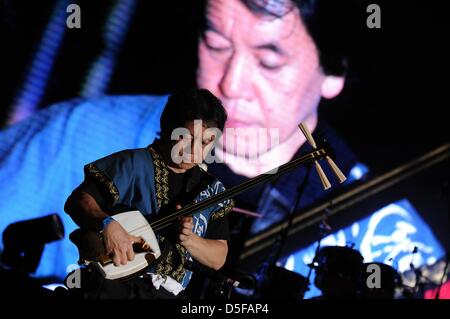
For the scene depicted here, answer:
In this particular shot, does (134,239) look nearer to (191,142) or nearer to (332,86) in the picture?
(191,142)

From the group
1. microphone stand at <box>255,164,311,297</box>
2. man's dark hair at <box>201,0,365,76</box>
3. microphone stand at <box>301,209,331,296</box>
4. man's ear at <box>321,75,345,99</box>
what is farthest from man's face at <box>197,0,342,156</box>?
microphone stand at <box>301,209,331,296</box>

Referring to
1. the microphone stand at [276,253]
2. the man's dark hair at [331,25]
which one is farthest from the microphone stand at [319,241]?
the man's dark hair at [331,25]

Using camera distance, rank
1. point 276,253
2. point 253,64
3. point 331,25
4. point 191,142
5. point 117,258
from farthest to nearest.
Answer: point 276,253 < point 331,25 < point 253,64 < point 191,142 < point 117,258

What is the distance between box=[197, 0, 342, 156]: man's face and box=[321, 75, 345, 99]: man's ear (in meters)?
0.27

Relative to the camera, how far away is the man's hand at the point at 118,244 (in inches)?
86.2

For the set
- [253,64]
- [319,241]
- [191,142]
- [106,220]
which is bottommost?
[319,241]

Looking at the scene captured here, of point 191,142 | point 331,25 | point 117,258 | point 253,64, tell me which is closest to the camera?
point 117,258

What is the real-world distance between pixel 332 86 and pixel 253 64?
825mm

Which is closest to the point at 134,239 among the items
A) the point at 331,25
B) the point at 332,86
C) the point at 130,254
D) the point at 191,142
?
the point at 130,254

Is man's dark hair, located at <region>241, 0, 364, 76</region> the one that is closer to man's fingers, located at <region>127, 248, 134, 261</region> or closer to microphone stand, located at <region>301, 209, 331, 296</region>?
microphone stand, located at <region>301, 209, 331, 296</region>

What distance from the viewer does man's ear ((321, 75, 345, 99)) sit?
514 centimetres

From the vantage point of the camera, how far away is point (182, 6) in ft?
15.7

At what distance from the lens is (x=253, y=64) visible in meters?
4.81
